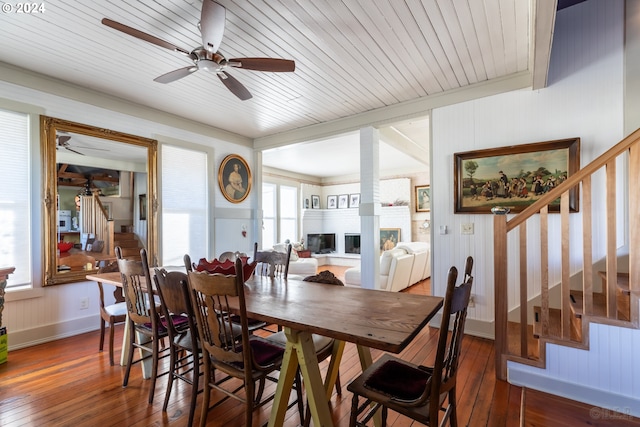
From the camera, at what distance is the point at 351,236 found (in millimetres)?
8547

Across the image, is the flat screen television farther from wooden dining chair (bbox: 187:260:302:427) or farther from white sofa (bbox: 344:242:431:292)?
wooden dining chair (bbox: 187:260:302:427)

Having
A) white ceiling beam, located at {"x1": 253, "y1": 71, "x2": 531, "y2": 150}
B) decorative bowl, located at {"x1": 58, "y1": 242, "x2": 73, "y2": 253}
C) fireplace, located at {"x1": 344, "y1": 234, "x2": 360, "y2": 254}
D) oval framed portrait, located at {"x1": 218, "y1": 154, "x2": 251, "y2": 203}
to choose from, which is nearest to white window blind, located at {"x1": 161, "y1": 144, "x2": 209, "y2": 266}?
oval framed portrait, located at {"x1": 218, "y1": 154, "x2": 251, "y2": 203}

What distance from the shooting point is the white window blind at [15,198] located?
2.81 m

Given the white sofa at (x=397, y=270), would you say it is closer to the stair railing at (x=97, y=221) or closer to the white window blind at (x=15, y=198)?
the stair railing at (x=97, y=221)

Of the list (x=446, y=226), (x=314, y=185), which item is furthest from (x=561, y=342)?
(x=314, y=185)

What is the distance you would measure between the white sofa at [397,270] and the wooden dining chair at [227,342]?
2949 mm

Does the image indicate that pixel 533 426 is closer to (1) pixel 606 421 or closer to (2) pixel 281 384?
(1) pixel 606 421

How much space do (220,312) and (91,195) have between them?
9.51ft

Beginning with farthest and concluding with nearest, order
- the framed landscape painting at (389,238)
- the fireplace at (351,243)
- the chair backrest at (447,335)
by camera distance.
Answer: the fireplace at (351,243), the framed landscape painting at (389,238), the chair backrest at (447,335)

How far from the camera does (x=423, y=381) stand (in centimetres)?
137

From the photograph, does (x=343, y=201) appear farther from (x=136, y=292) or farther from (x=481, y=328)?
(x=136, y=292)

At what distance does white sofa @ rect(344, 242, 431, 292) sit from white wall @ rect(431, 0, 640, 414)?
1119 mm

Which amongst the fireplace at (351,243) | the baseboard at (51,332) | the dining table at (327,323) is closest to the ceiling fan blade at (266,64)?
the dining table at (327,323)

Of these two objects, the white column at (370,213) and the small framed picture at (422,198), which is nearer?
the white column at (370,213)
